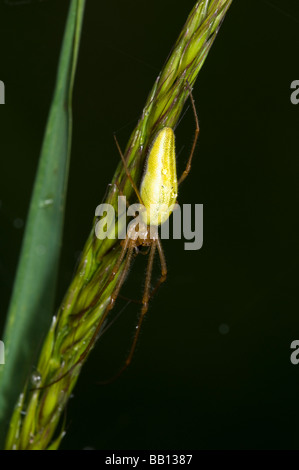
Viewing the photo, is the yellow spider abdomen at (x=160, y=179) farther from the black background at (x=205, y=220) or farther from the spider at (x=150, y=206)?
the black background at (x=205, y=220)

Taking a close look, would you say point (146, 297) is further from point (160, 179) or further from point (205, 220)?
point (205, 220)
